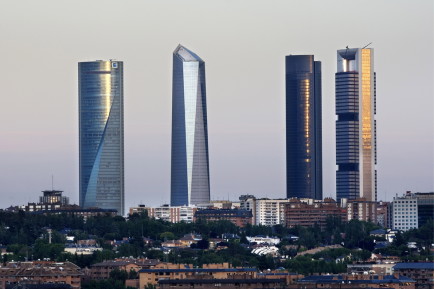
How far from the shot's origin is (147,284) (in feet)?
428

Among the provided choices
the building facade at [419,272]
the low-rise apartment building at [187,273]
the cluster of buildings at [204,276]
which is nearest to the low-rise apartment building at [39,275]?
the cluster of buildings at [204,276]

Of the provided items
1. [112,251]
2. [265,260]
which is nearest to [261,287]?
[265,260]

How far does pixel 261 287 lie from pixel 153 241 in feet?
224

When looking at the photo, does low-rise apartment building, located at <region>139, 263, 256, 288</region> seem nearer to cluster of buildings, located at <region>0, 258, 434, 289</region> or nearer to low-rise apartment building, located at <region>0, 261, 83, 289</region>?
cluster of buildings, located at <region>0, 258, 434, 289</region>

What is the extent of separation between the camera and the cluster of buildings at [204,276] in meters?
122

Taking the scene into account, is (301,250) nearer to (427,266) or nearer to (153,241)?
(153,241)

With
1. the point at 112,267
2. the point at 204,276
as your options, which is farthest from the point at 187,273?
the point at 112,267

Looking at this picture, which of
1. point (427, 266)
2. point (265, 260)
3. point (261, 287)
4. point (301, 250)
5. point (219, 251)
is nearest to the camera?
point (261, 287)

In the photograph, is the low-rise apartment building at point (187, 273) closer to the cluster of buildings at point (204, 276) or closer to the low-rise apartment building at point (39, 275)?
the cluster of buildings at point (204, 276)

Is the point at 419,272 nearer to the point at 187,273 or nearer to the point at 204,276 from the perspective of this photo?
the point at 187,273

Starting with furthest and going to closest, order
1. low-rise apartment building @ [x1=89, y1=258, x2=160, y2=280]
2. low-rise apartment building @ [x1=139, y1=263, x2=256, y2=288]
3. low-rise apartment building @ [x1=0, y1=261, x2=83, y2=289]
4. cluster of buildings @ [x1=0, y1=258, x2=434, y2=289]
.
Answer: low-rise apartment building @ [x1=89, y1=258, x2=160, y2=280] < low-rise apartment building @ [x1=0, y1=261, x2=83, y2=289] < low-rise apartment building @ [x1=139, y1=263, x2=256, y2=288] < cluster of buildings @ [x1=0, y1=258, x2=434, y2=289]

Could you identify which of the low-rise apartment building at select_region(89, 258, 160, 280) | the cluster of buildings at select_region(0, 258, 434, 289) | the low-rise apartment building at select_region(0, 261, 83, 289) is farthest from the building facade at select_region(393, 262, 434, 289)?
the low-rise apartment building at select_region(0, 261, 83, 289)

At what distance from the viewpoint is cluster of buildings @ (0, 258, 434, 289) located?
122438 mm

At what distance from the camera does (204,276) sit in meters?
127
